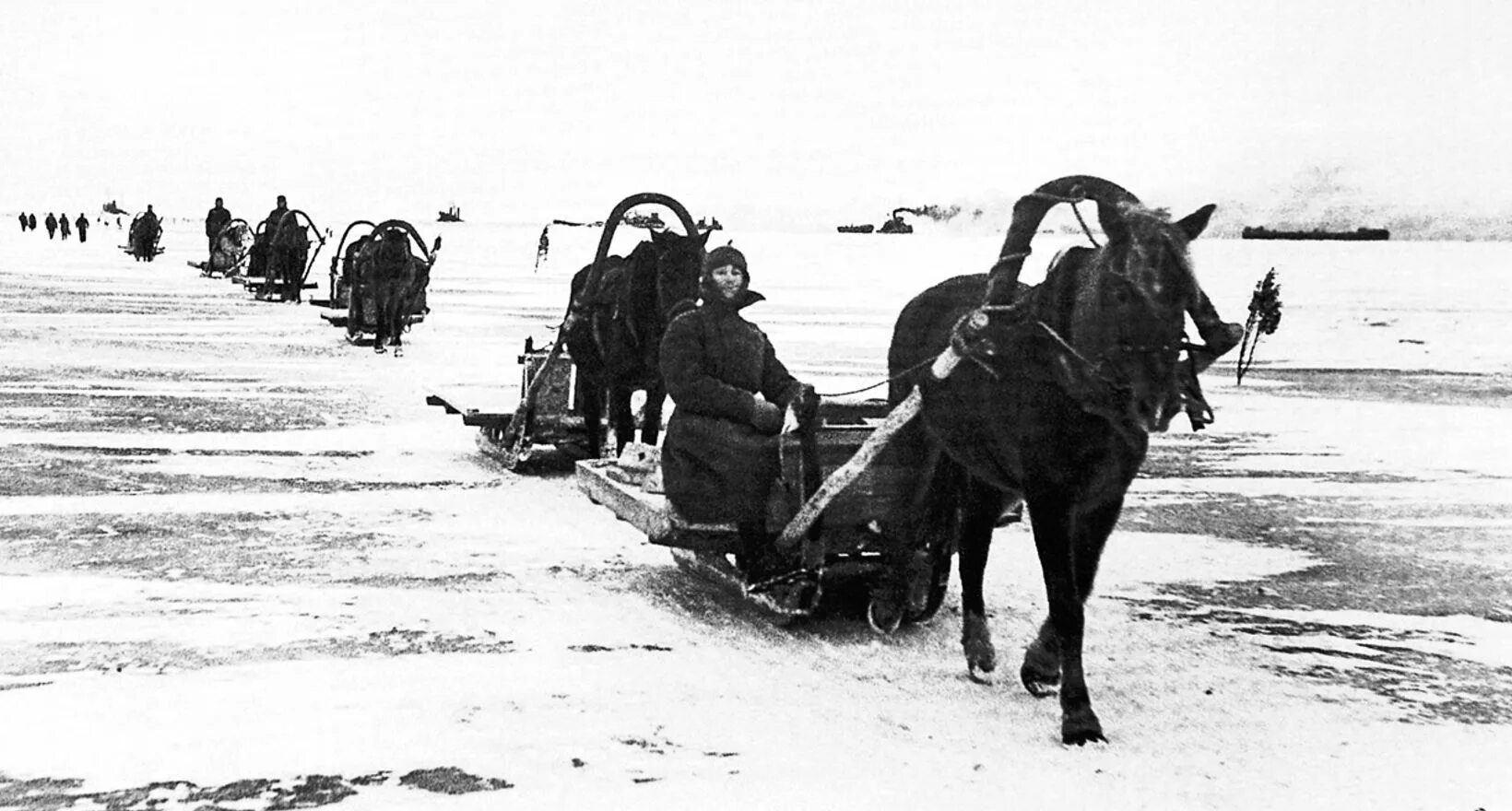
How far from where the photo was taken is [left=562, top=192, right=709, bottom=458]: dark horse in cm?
1064

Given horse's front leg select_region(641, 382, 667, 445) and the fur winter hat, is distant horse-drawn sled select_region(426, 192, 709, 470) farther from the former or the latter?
the fur winter hat

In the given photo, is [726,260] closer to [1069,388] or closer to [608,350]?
[1069,388]

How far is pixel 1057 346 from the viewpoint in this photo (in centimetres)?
544

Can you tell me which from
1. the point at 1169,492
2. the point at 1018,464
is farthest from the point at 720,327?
the point at 1169,492

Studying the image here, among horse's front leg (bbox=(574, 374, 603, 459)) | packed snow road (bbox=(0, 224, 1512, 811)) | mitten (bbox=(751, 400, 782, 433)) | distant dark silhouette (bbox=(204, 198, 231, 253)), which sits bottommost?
packed snow road (bbox=(0, 224, 1512, 811))

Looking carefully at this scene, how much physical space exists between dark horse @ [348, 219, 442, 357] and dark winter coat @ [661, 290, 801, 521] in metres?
14.3

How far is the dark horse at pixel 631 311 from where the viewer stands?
10.6 metres

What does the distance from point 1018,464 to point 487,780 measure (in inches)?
83.0

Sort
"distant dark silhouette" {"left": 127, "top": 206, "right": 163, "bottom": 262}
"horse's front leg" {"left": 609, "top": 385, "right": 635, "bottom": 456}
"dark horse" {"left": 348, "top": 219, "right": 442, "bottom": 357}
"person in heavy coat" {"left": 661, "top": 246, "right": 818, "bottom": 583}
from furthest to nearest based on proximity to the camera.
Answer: "distant dark silhouette" {"left": 127, "top": 206, "right": 163, "bottom": 262} < "dark horse" {"left": 348, "top": 219, "right": 442, "bottom": 357} < "horse's front leg" {"left": 609, "top": 385, "right": 635, "bottom": 456} < "person in heavy coat" {"left": 661, "top": 246, "right": 818, "bottom": 583}

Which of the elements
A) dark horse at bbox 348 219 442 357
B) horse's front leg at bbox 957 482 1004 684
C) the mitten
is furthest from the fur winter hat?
dark horse at bbox 348 219 442 357

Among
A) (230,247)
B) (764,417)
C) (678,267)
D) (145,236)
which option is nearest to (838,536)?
(764,417)

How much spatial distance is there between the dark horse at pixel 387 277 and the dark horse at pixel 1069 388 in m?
15.7

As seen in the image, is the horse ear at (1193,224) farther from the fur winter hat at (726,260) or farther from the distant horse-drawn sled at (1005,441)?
the fur winter hat at (726,260)

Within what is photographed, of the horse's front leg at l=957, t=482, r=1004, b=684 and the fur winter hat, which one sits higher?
the fur winter hat
